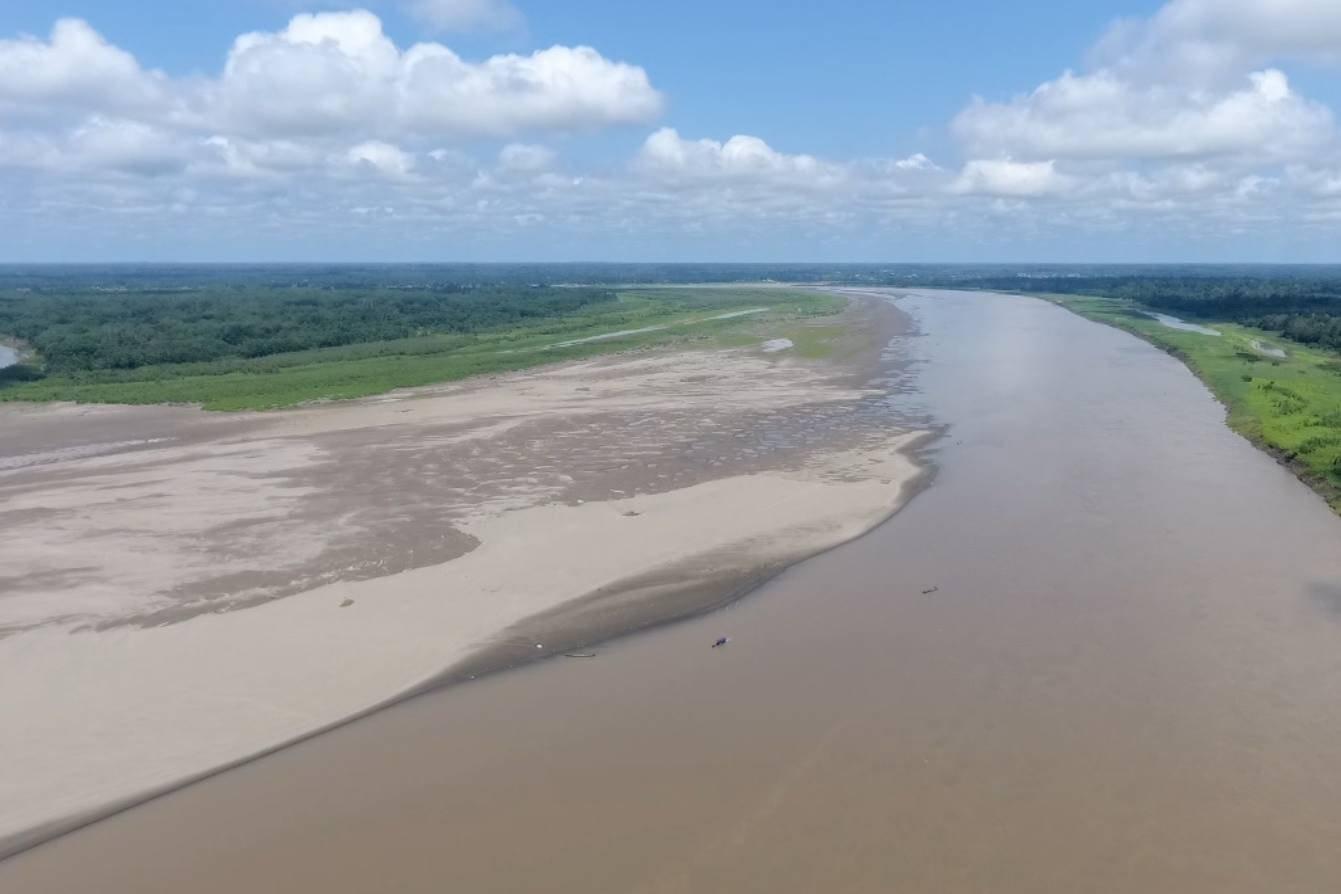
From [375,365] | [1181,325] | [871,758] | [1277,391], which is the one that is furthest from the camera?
[1181,325]

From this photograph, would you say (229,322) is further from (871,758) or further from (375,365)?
(871,758)

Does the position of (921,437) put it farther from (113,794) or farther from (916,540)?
(113,794)

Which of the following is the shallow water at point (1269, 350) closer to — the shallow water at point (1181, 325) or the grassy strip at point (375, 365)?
the shallow water at point (1181, 325)

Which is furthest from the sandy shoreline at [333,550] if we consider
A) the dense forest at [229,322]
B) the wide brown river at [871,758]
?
the dense forest at [229,322]

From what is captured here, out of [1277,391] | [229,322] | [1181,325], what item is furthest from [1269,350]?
[229,322]

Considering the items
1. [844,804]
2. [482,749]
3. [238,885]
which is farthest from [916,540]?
[238,885]

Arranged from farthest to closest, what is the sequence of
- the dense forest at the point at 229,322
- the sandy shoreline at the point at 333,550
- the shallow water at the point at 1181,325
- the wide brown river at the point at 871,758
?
the shallow water at the point at 1181,325
the dense forest at the point at 229,322
the sandy shoreline at the point at 333,550
the wide brown river at the point at 871,758

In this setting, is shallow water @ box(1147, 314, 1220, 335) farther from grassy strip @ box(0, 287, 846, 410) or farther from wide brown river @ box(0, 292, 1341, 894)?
wide brown river @ box(0, 292, 1341, 894)
